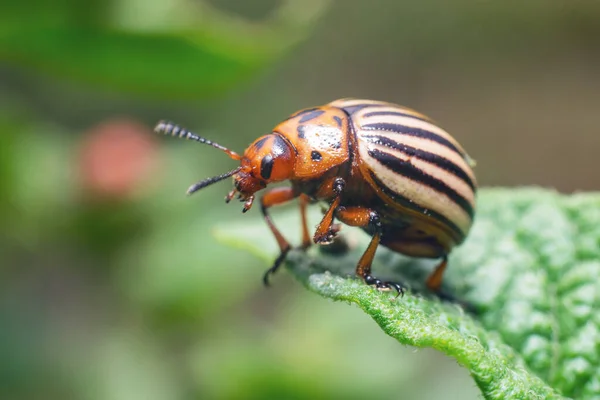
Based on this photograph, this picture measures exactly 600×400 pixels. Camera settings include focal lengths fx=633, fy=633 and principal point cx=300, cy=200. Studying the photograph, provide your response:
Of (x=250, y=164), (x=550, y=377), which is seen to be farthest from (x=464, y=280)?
(x=250, y=164)

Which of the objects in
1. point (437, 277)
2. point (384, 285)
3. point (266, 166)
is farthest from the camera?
point (437, 277)

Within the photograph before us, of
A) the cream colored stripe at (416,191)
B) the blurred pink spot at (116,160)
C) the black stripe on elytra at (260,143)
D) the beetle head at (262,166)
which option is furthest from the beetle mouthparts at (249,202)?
the blurred pink spot at (116,160)

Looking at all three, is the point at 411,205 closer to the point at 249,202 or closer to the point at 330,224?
the point at 330,224

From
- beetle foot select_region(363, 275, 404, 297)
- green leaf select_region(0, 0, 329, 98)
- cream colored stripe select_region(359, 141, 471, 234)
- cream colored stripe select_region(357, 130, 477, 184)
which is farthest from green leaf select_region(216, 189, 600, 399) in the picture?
green leaf select_region(0, 0, 329, 98)

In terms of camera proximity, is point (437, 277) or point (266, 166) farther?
point (437, 277)

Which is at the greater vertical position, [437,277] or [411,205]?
[411,205]

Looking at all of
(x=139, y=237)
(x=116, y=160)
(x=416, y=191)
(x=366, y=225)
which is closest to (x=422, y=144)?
(x=416, y=191)

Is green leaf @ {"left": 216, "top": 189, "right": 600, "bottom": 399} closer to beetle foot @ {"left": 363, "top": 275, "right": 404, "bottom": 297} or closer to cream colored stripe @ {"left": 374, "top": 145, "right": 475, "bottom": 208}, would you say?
beetle foot @ {"left": 363, "top": 275, "right": 404, "bottom": 297}
